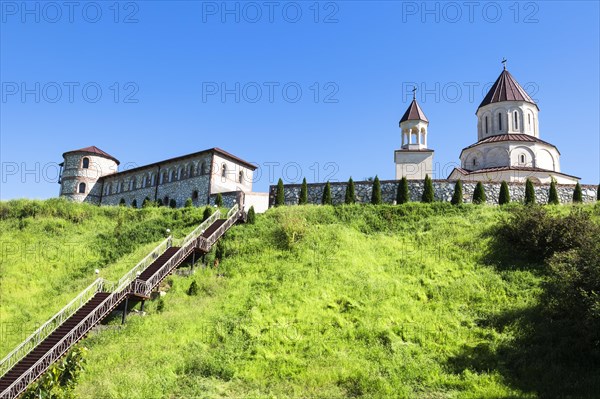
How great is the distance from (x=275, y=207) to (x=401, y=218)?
7.25m

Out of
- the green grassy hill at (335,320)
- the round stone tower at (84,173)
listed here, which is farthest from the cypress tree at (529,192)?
the round stone tower at (84,173)

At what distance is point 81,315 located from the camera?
1950 cm

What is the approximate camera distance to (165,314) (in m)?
20.5

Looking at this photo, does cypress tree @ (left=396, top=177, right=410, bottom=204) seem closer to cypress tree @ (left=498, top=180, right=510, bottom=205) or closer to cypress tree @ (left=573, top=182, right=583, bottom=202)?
cypress tree @ (left=498, top=180, right=510, bottom=205)

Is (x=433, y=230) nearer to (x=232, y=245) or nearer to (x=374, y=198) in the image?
(x=374, y=198)

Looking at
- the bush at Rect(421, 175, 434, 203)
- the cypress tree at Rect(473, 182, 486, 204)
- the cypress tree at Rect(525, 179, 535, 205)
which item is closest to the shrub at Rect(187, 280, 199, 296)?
the bush at Rect(421, 175, 434, 203)

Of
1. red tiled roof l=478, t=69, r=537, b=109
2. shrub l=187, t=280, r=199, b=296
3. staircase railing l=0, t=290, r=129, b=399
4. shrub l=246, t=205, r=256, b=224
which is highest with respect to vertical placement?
red tiled roof l=478, t=69, r=537, b=109

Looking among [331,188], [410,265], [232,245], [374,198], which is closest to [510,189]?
[374,198]

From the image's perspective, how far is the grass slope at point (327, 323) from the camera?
51.9 feet

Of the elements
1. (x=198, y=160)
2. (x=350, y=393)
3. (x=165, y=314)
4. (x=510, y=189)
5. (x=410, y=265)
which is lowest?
(x=350, y=393)

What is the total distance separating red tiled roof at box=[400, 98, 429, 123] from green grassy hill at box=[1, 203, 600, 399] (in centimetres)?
1159

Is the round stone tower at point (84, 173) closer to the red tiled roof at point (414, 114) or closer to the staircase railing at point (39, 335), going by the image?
the red tiled roof at point (414, 114)

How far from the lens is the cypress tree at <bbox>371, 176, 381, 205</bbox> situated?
32953 mm

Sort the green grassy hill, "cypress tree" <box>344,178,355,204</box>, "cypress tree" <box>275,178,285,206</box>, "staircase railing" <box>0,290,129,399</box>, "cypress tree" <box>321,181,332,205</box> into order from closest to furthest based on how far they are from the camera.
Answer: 1. the green grassy hill
2. "staircase railing" <box>0,290,129,399</box>
3. "cypress tree" <box>344,178,355,204</box>
4. "cypress tree" <box>321,181,332,205</box>
5. "cypress tree" <box>275,178,285,206</box>
